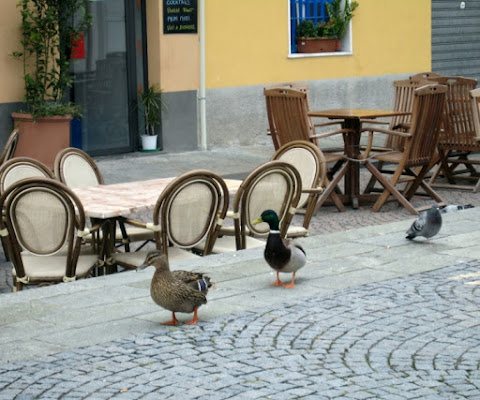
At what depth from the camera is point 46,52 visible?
13359mm

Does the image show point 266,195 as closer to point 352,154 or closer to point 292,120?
point 292,120

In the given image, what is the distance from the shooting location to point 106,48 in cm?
1474

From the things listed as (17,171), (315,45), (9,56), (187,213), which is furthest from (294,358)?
(315,45)

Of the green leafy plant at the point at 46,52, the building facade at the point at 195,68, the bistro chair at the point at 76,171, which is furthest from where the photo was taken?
the building facade at the point at 195,68

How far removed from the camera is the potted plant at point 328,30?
54.7ft

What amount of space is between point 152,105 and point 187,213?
801cm

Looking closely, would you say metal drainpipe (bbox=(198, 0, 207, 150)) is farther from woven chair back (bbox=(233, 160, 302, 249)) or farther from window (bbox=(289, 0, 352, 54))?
woven chair back (bbox=(233, 160, 302, 249))

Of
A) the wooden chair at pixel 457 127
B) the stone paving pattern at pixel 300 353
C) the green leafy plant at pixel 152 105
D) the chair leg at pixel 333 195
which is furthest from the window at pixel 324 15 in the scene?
the stone paving pattern at pixel 300 353

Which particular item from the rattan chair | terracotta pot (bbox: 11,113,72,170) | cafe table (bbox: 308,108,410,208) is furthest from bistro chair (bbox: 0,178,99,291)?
terracotta pot (bbox: 11,113,72,170)

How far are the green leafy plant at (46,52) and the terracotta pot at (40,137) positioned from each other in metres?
0.10

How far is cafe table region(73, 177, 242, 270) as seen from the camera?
700 cm

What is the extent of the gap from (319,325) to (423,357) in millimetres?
743

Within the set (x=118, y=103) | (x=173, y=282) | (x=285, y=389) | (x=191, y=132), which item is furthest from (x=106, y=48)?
(x=285, y=389)

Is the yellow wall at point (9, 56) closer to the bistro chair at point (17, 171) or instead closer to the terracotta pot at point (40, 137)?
the terracotta pot at point (40, 137)
